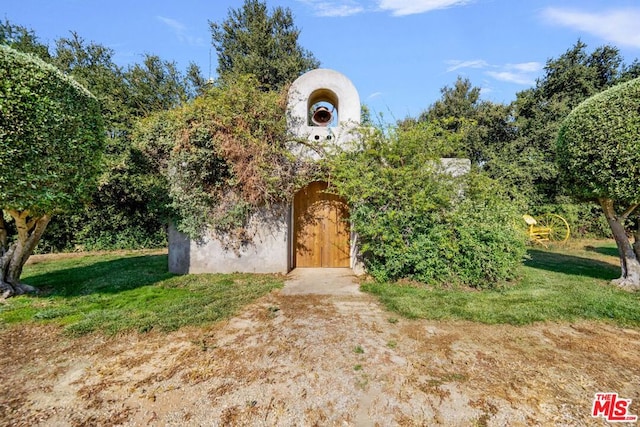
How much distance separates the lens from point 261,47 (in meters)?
19.7

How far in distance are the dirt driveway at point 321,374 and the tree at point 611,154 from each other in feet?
9.47

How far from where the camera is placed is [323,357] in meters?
3.21

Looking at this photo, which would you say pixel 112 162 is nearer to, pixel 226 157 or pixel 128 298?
pixel 226 157

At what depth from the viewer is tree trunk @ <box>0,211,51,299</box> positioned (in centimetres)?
518

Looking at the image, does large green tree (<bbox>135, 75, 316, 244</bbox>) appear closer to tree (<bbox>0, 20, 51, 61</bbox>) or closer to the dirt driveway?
the dirt driveway

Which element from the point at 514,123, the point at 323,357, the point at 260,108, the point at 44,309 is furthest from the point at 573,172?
the point at 514,123

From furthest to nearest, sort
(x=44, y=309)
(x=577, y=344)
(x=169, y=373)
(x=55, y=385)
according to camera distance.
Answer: (x=44, y=309), (x=577, y=344), (x=169, y=373), (x=55, y=385)

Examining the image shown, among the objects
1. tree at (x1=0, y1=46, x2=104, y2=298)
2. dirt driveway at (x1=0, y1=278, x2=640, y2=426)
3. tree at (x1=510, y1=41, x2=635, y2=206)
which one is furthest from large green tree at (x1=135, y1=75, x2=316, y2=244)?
tree at (x1=510, y1=41, x2=635, y2=206)

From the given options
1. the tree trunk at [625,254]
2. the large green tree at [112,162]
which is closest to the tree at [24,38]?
the large green tree at [112,162]

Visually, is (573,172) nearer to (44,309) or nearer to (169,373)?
(169,373)

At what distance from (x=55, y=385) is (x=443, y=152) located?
290 inches

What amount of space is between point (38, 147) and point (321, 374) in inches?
211

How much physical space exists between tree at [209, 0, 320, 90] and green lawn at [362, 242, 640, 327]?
1770cm

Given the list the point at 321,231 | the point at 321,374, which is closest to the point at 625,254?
the point at 321,231
